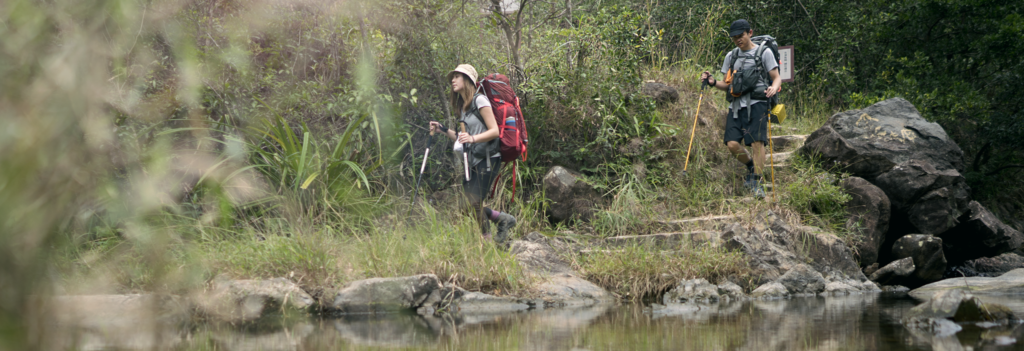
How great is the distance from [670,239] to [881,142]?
3012mm

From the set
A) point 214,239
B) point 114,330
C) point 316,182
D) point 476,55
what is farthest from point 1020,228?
point 114,330

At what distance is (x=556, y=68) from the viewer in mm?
8523

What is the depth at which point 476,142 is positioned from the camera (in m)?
6.09

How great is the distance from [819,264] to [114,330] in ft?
20.3

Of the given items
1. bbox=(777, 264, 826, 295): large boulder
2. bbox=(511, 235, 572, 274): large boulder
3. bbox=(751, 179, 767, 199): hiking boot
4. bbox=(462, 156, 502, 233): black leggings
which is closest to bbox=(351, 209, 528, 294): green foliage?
bbox=(462, 156, 502, 233): black leggings

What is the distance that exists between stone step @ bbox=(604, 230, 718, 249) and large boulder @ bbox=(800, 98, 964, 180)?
7.43ft

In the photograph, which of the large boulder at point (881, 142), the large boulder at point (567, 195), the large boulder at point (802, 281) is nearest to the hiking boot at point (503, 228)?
the large boulder at point (567, 195)

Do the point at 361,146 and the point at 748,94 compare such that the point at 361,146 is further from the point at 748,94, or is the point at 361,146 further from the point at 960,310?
the point at 960,310

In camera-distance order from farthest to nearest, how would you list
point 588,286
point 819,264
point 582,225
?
point 582,225 → point 819,264 → point 588,286

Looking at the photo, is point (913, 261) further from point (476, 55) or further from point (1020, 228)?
point (476, 55)

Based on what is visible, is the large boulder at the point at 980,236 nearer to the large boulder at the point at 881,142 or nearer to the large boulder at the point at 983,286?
the large boulder at the point at 881,142

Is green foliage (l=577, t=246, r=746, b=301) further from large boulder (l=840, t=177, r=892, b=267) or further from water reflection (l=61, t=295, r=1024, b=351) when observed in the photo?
large boulder (l=840, t=177, r=892, b=267)

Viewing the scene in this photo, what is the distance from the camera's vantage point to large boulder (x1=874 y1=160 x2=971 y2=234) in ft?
24.7

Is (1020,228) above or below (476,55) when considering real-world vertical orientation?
below
